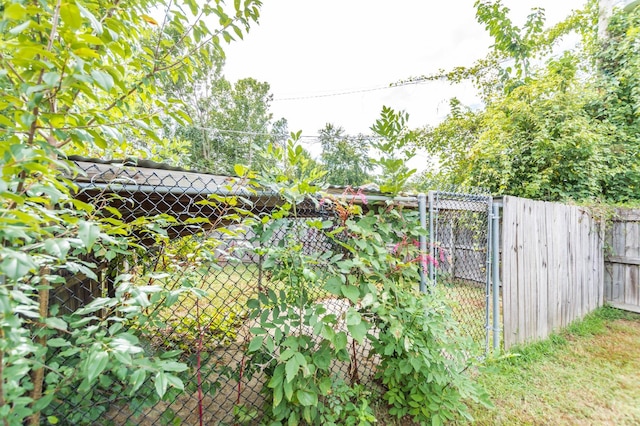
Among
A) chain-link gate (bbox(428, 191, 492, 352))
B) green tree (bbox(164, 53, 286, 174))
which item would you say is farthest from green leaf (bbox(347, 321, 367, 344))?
green tree (bbox(164, 53, 286, 174))

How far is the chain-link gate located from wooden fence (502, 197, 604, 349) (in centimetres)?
22

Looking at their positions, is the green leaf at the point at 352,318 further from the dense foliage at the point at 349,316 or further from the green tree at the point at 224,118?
the green tree at the point at 224,118

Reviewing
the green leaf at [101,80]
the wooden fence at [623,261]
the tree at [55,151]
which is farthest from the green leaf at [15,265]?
the wooden fence at [623,261]

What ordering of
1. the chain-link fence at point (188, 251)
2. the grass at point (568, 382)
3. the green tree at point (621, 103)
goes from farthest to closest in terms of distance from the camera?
the green tree at point (621, 103) → the grass at point (568, 382) → the chain-link fence at point (188, 251)

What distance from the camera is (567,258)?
3.57 meters

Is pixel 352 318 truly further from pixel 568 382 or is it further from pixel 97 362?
pixel 568 382

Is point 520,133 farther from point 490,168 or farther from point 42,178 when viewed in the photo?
point 42,178

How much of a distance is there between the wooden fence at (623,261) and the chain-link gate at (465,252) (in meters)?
2.19

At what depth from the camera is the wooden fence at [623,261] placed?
4.09 meters

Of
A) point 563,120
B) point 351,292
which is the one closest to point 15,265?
point 351,292

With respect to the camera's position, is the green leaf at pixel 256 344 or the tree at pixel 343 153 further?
the tree at pixel 343 153

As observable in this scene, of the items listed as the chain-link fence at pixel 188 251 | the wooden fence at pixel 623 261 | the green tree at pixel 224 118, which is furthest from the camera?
the green tree at pixel 224 118

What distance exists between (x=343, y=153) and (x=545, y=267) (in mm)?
13135

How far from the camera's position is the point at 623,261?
4.20m
